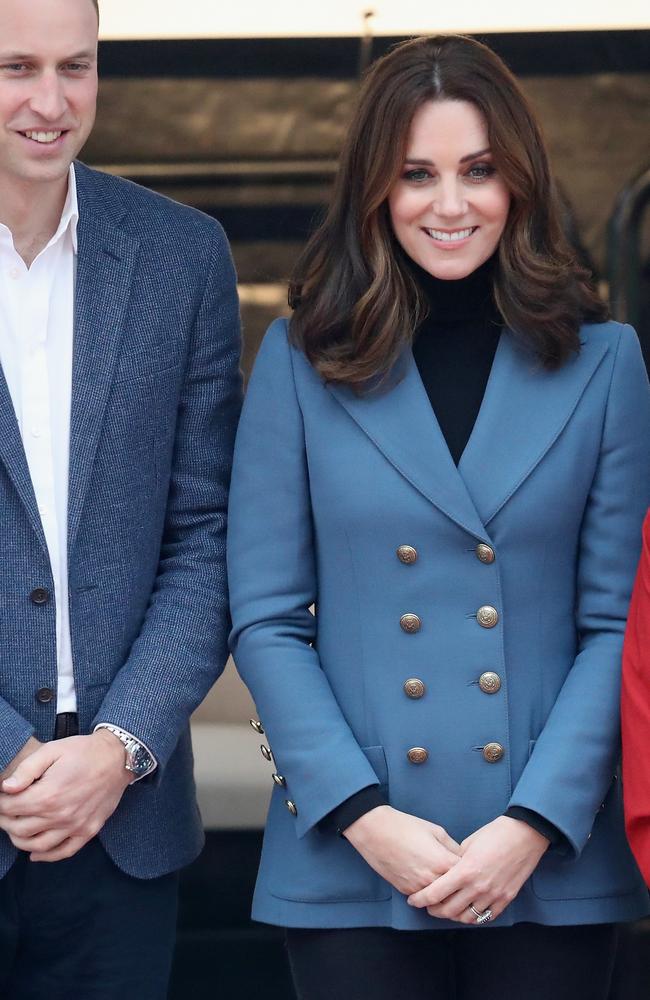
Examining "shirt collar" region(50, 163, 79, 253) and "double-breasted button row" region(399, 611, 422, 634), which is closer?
"double-breasted button row" region(399, 611, 422, 634)

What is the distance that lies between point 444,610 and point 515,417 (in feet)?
0.91

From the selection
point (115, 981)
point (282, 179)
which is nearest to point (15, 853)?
point (115, 981)

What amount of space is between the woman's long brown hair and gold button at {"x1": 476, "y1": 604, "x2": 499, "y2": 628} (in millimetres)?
343

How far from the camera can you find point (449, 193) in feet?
7.27

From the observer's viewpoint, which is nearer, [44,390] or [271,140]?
[44,390]

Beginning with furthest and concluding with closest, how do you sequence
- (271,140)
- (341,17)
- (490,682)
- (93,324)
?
(271,140) < (341,17) < (93,324) < (490,682)

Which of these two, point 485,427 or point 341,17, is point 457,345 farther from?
point 341,17

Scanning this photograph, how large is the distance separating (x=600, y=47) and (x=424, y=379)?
2001mm

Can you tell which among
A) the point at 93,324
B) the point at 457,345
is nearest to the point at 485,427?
the point at 457,345

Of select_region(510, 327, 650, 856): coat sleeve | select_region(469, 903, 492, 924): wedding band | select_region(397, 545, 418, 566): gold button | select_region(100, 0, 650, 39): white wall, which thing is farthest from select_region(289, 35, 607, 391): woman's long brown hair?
select_region(100, 0, 650, 39): white wall

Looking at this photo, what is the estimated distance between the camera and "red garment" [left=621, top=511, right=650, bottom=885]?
82.0 inches

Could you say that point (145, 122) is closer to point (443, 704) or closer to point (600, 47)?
point (600, 47)

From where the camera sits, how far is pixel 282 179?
4105 mm

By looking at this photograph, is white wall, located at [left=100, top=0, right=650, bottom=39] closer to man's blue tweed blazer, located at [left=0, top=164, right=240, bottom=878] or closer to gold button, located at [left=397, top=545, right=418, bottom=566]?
man's blue tweed blazer, located at [left=0, top=164, right=240, bottom=878]
